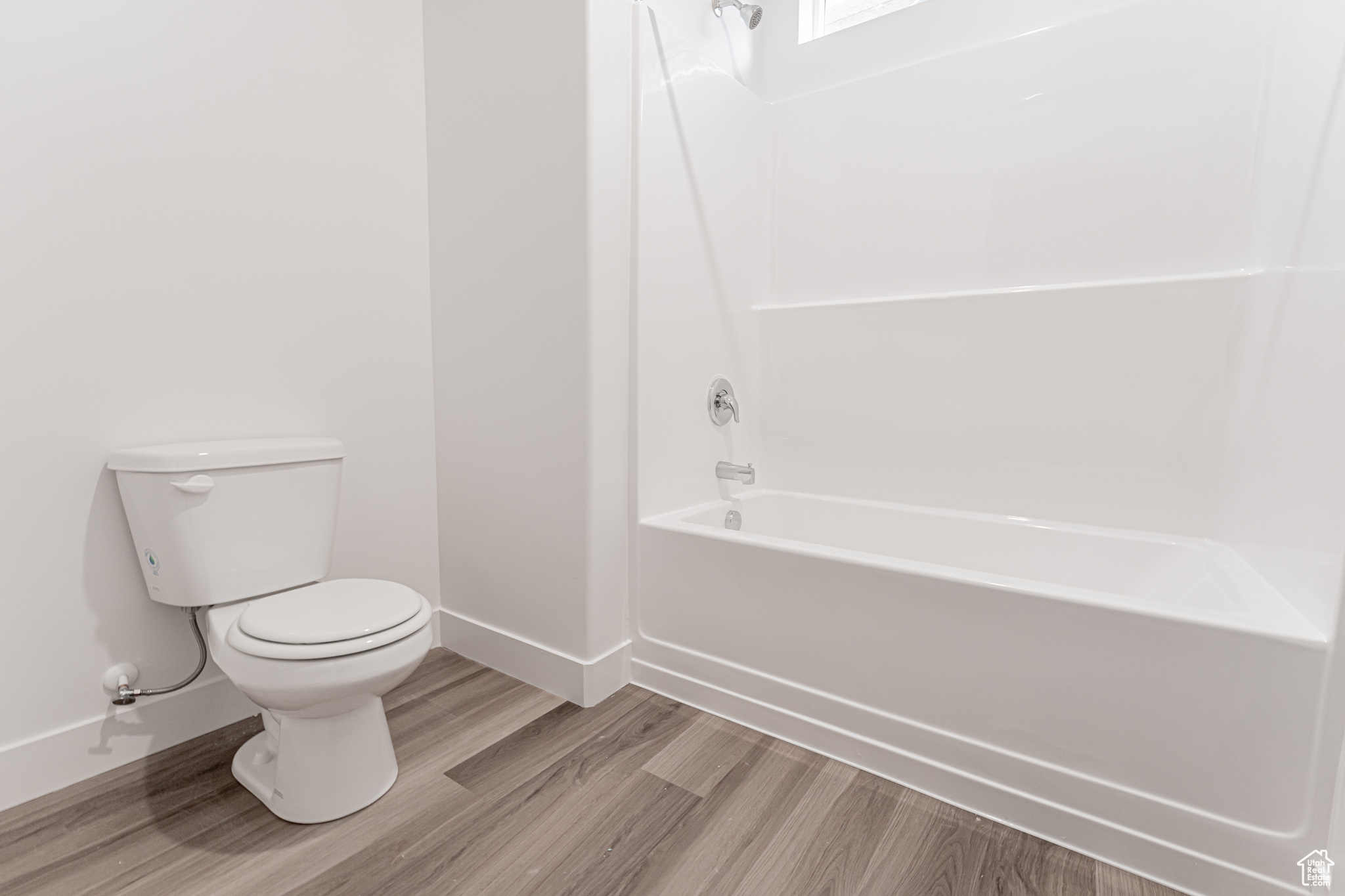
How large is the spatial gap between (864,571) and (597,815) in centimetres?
77

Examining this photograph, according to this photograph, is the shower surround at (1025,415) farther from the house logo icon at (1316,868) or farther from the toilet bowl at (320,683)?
the toilet bowl at (320,683)

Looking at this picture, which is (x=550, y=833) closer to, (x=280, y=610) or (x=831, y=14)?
(x=280, y=610)

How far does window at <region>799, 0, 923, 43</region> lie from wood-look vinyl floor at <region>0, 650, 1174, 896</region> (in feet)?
7.90

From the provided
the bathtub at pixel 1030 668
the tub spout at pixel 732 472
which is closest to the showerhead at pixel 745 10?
the tub spout at pixel 732 472

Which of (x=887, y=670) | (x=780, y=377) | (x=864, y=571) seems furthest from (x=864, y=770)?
(x=780, y=377)

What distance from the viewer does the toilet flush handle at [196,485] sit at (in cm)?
129

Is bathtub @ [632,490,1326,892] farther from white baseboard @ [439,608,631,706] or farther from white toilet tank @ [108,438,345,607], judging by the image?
white toilet tank @ [108,438,345,607]

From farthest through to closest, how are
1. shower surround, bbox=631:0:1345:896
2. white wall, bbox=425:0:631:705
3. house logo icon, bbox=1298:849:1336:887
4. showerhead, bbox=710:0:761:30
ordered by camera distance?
showerhead, bbox=710:0:761:30 < white wall, bbox=425:0:631:705 < shower surround, bbox=631:0:1345:896 < house logo icon, bbox=1298:849:1336:887

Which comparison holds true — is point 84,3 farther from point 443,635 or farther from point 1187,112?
point 1187,112

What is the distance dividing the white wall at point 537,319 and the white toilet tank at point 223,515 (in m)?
0.52

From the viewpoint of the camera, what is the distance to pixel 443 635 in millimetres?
2086

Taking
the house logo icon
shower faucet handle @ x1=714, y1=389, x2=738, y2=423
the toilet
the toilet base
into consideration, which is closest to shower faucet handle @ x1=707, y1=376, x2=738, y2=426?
shower faucet handle @ x1=714, y1=389, x2=738, y2=423

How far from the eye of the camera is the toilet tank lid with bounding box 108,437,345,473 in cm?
128

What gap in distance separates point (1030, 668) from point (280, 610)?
1492 mm
